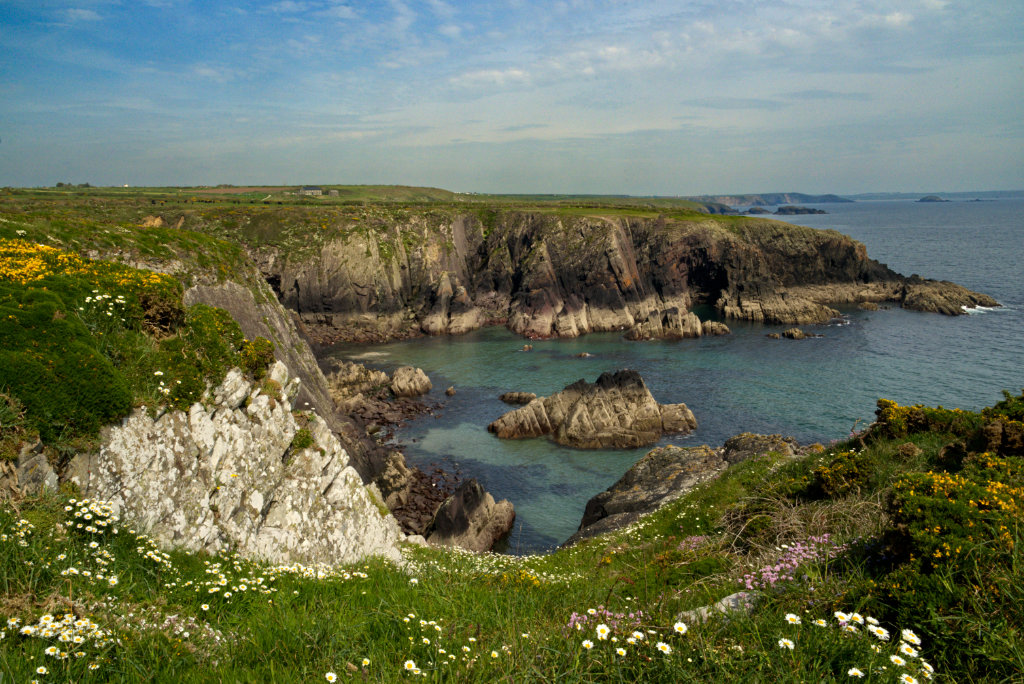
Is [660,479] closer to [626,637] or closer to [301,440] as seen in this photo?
[301,440]

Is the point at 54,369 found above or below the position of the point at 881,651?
above

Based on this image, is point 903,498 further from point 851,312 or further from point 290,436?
point 851,312

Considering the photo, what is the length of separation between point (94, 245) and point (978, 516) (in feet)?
94.4

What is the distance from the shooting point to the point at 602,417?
40625mm

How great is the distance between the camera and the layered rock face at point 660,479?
2281cm

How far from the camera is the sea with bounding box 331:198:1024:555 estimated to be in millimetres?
35500

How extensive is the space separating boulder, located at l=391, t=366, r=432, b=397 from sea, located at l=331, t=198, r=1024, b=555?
70.1 inches

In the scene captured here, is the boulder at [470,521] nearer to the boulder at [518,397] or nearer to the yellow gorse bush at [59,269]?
the yellow gorse bush at [59,269]

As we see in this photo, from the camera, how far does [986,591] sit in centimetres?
573

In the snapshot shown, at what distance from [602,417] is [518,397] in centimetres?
959

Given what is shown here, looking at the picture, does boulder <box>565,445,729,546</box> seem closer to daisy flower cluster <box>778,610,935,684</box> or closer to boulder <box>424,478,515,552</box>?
boulder <box>424,478,515,552</box>

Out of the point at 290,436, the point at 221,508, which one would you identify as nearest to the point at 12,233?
the point at 290,436

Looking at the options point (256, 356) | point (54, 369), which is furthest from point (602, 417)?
point (54, 369)

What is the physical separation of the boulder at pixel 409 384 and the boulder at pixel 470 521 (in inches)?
913
